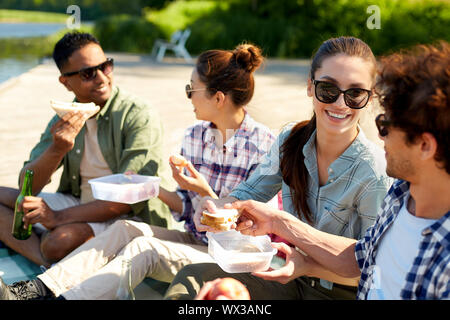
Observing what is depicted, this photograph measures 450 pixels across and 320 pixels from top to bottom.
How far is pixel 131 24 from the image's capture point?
21.5m

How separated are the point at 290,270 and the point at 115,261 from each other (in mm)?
1005

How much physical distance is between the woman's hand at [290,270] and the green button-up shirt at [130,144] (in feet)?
4.77

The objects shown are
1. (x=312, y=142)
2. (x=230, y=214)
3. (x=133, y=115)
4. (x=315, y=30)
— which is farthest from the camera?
(x=315, y=30)

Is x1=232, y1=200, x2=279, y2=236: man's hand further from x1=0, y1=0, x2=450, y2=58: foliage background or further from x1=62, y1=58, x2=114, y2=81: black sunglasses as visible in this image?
x1=0, y1=0, x2=450, y2=58: foliage background

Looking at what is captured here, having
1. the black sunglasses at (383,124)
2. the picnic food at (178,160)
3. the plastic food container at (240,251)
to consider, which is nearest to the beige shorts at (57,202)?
the picnic food at (178,160)

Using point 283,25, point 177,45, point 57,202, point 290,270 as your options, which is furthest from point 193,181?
point 283,25

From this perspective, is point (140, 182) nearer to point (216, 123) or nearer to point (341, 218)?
point (216, 123)

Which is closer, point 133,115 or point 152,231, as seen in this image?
point 152,231

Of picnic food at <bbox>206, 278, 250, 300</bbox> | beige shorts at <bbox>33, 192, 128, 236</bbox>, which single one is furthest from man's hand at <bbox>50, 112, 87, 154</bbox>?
picnic food at <bbox>206, 278, 250, 300</bbox>

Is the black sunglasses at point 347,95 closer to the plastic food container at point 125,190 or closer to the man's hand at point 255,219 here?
the man's hand at point 255,219

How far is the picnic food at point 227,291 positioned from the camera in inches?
65.5

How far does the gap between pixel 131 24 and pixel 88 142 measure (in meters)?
18.6

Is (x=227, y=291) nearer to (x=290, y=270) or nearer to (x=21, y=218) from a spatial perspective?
(x=290, y=270)
